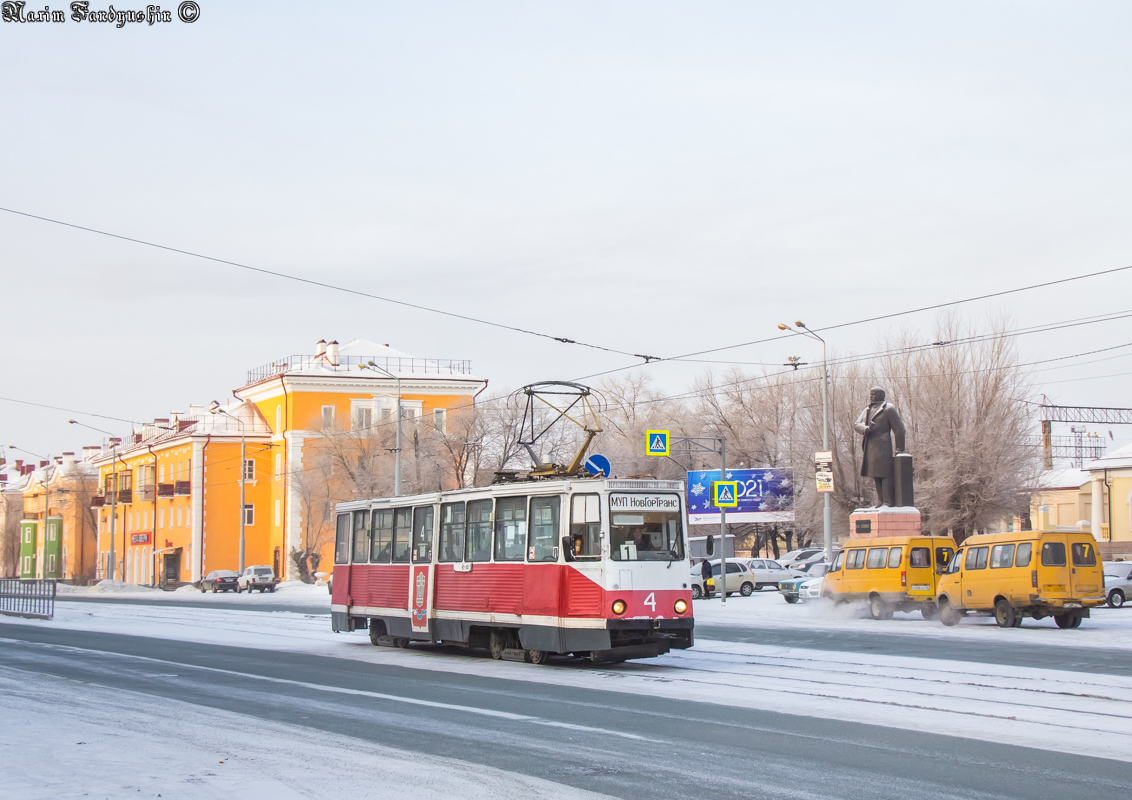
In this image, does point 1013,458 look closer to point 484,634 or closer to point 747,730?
point 484,634

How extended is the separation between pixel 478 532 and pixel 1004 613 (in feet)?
42.7

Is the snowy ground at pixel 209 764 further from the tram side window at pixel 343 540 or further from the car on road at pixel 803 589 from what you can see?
the car on road at pixel 803 589

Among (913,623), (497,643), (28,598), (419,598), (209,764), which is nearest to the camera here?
(209,764)

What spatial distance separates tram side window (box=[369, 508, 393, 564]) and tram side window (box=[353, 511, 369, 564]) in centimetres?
24

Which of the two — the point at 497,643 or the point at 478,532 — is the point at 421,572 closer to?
the point at 478,532

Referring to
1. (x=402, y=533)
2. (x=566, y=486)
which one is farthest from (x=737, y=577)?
(x=566, y=486)

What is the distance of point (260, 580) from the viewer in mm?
60531

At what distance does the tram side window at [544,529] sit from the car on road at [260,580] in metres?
44.9

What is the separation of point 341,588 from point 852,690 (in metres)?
12.7

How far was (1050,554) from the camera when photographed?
25.1m

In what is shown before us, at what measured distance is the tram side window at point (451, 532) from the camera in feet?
66.5

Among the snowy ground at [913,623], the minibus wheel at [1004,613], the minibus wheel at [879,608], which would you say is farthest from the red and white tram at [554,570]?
the minibus wheel at [879,608]

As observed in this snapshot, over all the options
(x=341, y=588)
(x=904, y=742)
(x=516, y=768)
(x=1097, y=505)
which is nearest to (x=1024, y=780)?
(x=904, y=742)

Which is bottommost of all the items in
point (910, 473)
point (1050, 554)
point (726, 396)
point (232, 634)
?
point (232, 634)
